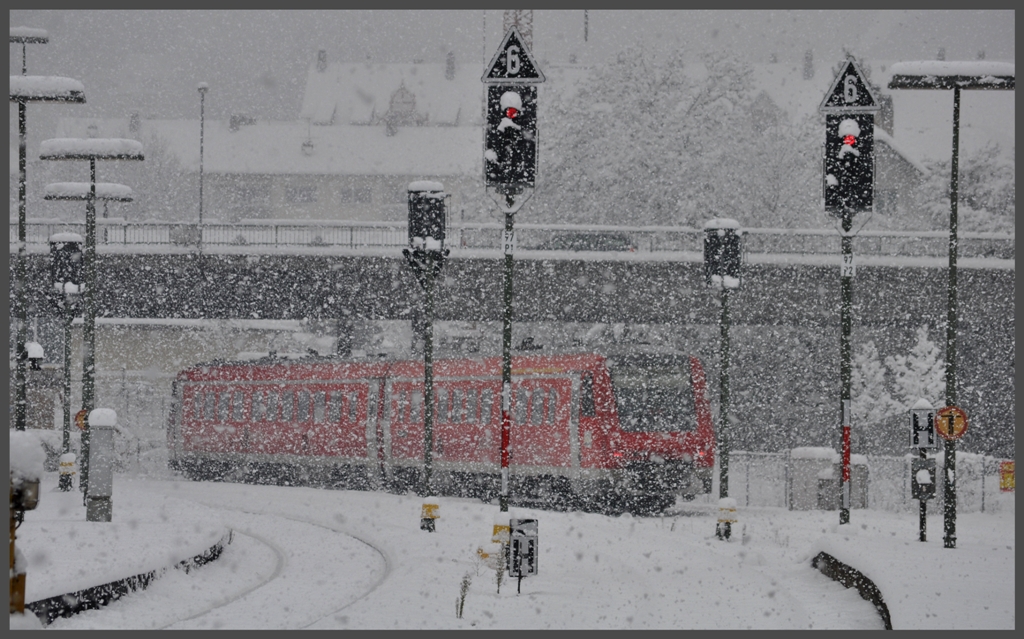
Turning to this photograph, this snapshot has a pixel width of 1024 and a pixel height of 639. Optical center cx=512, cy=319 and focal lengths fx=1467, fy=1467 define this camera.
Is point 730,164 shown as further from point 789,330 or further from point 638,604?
point 638,604

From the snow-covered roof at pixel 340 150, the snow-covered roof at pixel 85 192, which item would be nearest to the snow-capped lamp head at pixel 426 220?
the snow-covered roof at pixel 85 192

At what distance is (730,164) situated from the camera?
57.6 meters

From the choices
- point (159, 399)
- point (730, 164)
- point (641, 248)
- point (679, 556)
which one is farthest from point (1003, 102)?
point (679, 556)

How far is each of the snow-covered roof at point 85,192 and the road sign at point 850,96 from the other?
12.8 meters

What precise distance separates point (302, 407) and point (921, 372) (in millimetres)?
24002

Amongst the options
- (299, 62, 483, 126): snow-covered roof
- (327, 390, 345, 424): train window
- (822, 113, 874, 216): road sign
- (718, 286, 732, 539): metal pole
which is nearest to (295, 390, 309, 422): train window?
(327, 390, 345, 424): train window

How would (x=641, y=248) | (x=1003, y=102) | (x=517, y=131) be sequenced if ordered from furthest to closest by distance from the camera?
(x=1003, y=102)
(x=641, y=248)
(x=517, y=131)

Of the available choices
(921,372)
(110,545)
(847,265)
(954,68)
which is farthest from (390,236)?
(110,545)

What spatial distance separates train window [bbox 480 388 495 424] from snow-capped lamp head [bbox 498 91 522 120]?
538 inches

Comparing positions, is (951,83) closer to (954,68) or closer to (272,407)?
(954,68)

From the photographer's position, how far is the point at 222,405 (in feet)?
124

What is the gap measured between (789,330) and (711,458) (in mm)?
24808

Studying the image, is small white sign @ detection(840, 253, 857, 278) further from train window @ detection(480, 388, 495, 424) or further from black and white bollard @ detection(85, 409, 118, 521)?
black and white bollard @ detection(85, 409, 118, 521)

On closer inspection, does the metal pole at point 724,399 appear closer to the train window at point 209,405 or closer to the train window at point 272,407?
the train window at point 272,407
